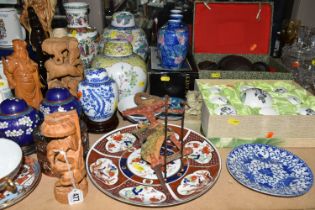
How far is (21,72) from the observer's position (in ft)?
2.93

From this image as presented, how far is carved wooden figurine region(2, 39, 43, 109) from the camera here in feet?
2.91

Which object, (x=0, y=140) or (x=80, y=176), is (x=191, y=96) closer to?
(x=80, y=176)

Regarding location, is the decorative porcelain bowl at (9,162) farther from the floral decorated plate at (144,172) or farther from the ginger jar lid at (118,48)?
the ginger jar lid at (118,48)

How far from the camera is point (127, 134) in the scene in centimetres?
94

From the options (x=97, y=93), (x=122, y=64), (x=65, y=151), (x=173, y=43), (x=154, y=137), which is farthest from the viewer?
(x=173, y=43)

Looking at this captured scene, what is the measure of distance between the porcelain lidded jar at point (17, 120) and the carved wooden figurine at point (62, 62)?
163mm

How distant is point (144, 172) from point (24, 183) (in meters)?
0.30

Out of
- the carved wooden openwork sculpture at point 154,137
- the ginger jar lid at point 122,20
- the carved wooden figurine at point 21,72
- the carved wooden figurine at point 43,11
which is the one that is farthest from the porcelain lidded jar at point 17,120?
the ginger jar lid at point 122,20

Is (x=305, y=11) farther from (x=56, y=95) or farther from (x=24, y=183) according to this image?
(x=24, y=183)

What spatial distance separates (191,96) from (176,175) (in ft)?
0.99

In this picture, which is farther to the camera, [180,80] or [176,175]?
[180,80]

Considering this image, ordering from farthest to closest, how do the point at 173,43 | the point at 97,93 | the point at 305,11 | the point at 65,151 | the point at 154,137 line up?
the point at 305,11 → the point at 173,43 → the point at 97,93 → the point at 154,137 → the point at 65,151

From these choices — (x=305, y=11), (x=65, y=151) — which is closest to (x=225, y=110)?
(x=65, y=151)

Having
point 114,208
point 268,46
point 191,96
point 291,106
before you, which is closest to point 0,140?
point 114,208
